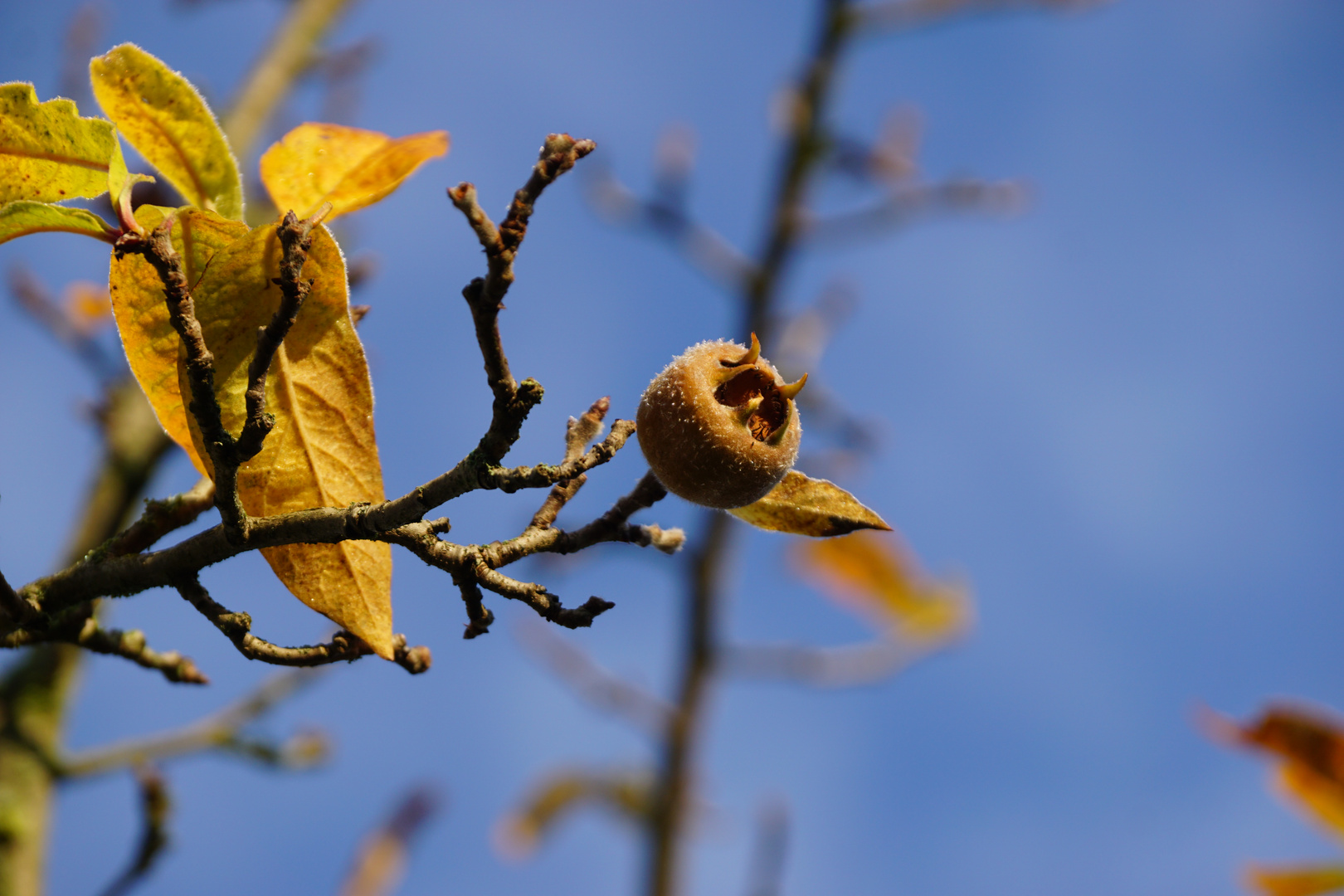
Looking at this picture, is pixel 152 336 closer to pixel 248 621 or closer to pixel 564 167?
pixel 248 621

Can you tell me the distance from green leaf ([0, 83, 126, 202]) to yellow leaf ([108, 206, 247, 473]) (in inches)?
4.7

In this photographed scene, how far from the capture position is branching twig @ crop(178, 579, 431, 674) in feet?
4.90

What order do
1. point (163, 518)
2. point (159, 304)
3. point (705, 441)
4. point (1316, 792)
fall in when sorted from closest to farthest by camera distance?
point (705, 441) → point (159, 304) → point (163, 518) → point (1316, 792)

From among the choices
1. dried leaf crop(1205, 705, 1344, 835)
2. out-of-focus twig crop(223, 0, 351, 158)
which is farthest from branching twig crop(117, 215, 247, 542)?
out-of-focus twig crop(223, 0, 351, 158)

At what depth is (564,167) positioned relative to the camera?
1.15m

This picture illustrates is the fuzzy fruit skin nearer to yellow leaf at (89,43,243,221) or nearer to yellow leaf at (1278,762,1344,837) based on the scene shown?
yellow leaf at (89,43,243,221)

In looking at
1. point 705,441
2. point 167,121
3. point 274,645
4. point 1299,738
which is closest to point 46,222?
point 167,121

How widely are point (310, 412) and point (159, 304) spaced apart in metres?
0.28

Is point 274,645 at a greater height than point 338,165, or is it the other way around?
point 338,165

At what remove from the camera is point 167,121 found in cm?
162

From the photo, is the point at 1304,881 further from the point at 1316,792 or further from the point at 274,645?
the point at 274,645

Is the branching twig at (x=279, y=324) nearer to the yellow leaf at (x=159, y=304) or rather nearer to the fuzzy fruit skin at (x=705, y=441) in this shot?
the yellow leaf at (x=159, y=304)

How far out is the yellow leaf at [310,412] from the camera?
1517 millimetres

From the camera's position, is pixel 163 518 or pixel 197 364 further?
pixel 163 518
